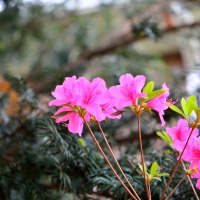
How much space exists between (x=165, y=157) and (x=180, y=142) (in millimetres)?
108

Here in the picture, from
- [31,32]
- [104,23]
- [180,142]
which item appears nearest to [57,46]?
[31,32]

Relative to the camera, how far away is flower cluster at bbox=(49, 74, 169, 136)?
1.14 ft

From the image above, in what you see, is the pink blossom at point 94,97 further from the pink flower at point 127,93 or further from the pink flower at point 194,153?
the pink flower at point 194,153

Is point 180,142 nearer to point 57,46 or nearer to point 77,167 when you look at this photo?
point 77,167

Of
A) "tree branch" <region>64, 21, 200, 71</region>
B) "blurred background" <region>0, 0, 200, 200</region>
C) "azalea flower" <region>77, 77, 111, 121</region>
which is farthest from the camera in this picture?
"tree branch" <region>64, 21, 200, 71</region>

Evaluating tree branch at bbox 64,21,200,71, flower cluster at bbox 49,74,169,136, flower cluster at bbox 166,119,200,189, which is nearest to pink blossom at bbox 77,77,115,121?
flower cluster at bbox 49,74,169,136

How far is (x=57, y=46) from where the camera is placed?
6.46 feet

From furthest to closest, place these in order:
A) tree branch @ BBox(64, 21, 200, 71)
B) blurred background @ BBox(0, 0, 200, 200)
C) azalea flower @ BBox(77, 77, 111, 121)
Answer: tree branch @ BBox(64, 21, 200, 71)
blurred background @ BBox(0, 0, 200, 200)
azalea flower @ BBox(77, 77, 111, 121)

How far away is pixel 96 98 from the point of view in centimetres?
35

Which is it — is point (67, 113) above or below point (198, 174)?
above

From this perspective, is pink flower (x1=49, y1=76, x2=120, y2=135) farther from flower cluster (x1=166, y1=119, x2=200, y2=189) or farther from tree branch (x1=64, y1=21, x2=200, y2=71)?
tree branch (x1=64, y1=21, x2=200, y2=71)

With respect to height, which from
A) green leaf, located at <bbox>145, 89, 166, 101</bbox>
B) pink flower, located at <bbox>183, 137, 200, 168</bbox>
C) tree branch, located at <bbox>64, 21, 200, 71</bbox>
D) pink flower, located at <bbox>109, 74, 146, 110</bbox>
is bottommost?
pink flower, located at <bbox>183, 137, 200, 168</bbox>

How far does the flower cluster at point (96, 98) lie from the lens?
0.35m

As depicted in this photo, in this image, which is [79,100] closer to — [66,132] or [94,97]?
[94,97]
